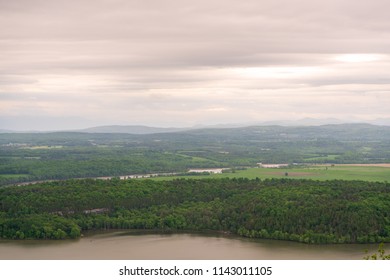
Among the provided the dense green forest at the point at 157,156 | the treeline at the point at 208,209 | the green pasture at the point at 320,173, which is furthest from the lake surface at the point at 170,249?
the dense green forest at the point at 157,156

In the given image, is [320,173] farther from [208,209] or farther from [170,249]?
[170,249]

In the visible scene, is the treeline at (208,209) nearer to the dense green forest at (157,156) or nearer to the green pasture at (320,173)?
the green pasture at (320,173)

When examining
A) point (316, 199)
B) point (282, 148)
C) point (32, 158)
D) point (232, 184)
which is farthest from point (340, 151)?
point (316, 199)

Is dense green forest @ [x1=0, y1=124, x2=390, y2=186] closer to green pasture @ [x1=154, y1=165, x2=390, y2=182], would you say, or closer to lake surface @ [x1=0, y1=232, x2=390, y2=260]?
green pasture @ [x1=154, y1=165, x2=390, y2=182]

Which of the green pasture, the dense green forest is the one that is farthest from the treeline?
the dense green forest

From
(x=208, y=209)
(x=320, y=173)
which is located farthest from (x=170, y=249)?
(x=320, y=173)
